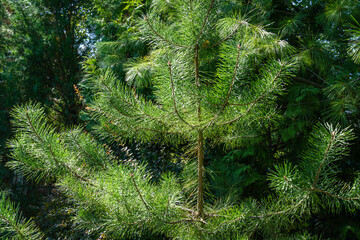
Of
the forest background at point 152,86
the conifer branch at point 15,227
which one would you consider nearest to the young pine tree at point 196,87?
the forest background at point 152,86

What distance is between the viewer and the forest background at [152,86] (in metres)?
2.45

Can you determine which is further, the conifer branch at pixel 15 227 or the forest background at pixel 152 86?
the forest background at pixel 152 86

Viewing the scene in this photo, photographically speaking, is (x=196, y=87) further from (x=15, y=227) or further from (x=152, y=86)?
(x=152, y=86)

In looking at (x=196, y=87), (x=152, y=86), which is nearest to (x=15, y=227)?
(x=196, y=87)

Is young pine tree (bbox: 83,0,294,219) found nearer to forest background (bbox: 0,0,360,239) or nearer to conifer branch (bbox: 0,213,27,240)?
forest background (bbox: 0,0,360,239)

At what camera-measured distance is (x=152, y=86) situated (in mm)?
3213

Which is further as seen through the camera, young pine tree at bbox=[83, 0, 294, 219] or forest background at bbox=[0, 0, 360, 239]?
forest background at bbox=[0, 0, 360, 239]

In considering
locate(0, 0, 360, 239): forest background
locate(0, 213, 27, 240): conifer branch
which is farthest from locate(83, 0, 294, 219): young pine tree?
locate(0, 213, 27, 240): conifer branch

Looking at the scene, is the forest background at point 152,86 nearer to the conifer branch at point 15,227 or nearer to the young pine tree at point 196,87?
the young pine tree at point 196,87

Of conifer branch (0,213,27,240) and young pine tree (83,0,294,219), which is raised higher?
young pine tree (83,0,294,219)

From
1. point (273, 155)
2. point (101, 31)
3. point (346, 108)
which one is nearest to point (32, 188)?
point (101, 31)

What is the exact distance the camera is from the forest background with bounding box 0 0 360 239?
2.45m

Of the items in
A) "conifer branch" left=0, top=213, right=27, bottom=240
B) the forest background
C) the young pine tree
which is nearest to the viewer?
the young pine tree

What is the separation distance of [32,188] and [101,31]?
2790mm
